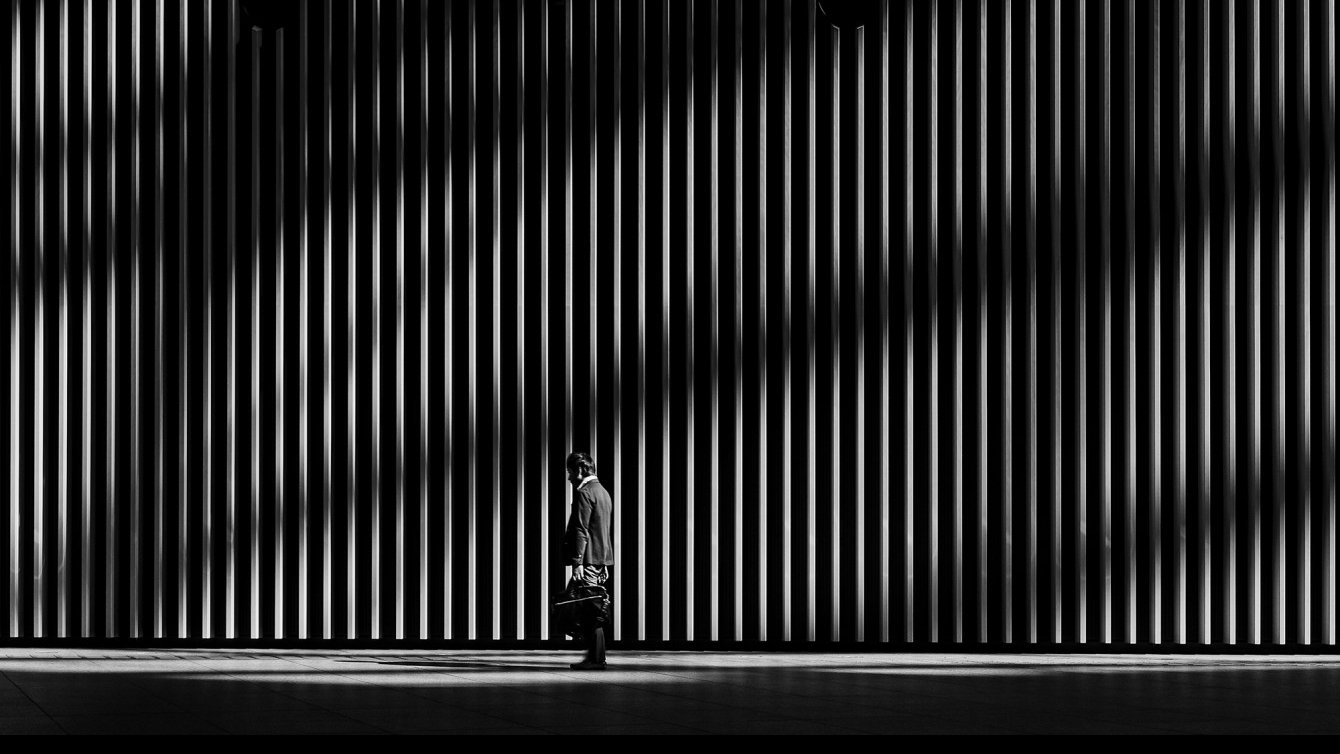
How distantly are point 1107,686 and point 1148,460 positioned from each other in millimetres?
3689

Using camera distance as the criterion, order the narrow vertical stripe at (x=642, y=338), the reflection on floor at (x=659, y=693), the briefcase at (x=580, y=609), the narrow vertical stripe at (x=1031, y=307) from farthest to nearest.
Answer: the narrow vertical stripe at (x=642, y=338), the narrow vertical stripe at (x=1031, y=307), the briefcase at (x=580, y=609), the reflection on floor at (x=659, y=693)

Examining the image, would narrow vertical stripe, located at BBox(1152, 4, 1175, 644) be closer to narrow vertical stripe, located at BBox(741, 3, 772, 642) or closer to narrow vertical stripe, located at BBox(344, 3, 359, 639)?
narrow vertical stripe, located at BBox(741, 3, 772, 642)

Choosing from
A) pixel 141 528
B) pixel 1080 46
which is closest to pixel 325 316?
pixel 141 528

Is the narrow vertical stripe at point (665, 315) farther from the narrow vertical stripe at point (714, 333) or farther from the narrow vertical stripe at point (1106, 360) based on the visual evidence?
the narrow vertical stripe at point (1106, 360)

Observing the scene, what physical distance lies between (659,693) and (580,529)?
2.12 m

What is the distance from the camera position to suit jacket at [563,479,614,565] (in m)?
10.8

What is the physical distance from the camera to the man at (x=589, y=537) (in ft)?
35.3

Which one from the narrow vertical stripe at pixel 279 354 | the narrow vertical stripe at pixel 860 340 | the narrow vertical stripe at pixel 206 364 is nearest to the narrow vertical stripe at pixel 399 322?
the narrow vertical stripe at pixel 279 354

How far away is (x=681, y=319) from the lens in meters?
13.1

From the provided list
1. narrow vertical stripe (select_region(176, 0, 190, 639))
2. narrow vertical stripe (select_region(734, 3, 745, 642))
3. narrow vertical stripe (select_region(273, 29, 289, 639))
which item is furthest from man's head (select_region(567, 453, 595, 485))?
narrow vertical stripe (select_region(176, 0, 190, 639))

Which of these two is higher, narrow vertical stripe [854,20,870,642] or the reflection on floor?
narrow vertical stripe [854,20,870,642]

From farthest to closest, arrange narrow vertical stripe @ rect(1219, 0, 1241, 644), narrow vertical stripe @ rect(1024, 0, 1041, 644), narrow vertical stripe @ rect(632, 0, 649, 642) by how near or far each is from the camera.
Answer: narrow vertical stripe @ rect(632, 0, 649, 642) < narrow vertical stripe @ rect(1024, 0, 1041, 644) < narrow vertical stripe @ rect(1219, 0, 1241, 644)

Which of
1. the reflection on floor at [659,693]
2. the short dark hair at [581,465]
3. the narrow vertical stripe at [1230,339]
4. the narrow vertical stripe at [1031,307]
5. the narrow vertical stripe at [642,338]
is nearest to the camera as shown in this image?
the reflection on floor at [659,693]

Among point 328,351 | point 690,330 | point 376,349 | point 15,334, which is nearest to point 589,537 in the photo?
point 690,330
